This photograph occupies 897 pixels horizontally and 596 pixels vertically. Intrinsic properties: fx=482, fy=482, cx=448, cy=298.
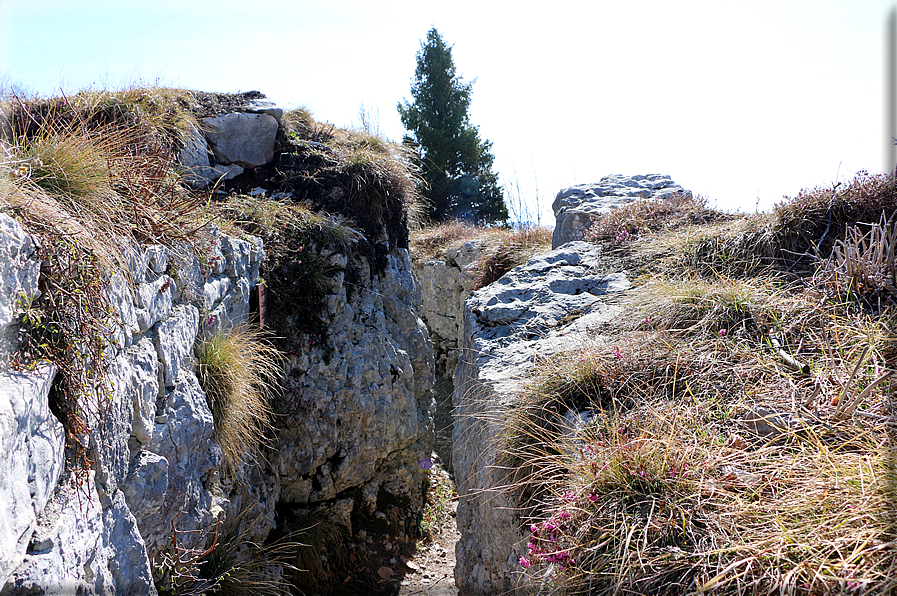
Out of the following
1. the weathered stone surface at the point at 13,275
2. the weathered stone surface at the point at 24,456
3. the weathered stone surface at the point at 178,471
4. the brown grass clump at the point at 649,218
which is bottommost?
the weathered stone surface at the point at 178,471

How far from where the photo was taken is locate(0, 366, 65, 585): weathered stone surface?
1.59 m

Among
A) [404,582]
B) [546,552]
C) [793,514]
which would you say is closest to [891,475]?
[793,514]

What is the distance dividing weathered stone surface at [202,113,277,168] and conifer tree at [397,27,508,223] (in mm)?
10056

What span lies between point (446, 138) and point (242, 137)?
10.8 metres

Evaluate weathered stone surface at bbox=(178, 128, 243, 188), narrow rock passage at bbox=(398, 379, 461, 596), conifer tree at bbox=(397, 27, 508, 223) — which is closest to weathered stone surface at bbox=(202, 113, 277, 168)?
weathered stone surface at bbox=(178, 128, 243, 188)

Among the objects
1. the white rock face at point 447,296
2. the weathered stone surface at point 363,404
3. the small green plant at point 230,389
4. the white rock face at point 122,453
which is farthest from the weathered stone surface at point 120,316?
the white rock face at point 447,296

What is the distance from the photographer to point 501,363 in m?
3.39

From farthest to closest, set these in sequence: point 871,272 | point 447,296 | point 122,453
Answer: point 447,296 → point 871,272 → point 122,453

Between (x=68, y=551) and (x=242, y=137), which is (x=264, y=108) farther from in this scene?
(x=68, y=551)

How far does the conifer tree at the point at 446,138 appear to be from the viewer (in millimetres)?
16469

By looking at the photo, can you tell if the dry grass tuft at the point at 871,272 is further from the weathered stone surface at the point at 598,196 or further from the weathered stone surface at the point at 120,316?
the weathered stone surface at the point at 120,316

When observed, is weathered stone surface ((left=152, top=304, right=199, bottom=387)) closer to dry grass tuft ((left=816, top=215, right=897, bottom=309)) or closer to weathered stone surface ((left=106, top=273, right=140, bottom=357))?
weathered stone surface ((left=106, top=273, right=140, bottom=357))

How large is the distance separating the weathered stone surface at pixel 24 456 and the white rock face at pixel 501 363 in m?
1.78

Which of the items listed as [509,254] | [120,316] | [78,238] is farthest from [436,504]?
[78,238]
